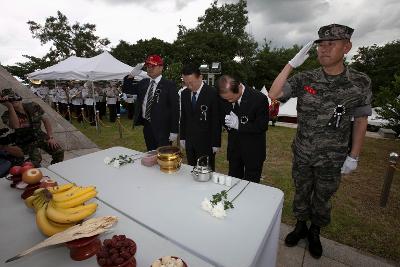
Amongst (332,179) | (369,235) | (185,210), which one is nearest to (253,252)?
(185,210)

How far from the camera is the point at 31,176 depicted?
2150mm

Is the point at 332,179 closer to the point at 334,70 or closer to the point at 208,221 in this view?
the point at 334,70

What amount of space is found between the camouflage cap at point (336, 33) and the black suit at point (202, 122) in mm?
1722

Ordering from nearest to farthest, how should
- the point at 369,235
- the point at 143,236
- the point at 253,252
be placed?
the point at 253,252 → the point at 143,236 → the point at 369,235

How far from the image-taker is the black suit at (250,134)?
3.16 metres

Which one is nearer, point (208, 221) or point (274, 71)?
point (208, 221)

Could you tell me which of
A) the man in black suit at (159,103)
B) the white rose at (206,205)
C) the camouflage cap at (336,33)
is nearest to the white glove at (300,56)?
the camouflage cap at (336,33)

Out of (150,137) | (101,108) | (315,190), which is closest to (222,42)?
(101,108)

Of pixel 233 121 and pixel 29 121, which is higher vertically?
pixel 233 121

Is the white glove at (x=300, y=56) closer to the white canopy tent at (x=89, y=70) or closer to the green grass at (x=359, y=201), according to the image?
the green grass at (x=359, y=201)

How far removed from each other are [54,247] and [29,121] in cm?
385

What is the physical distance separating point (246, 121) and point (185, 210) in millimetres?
1712

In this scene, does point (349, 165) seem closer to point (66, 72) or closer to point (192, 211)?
point (192, 211)

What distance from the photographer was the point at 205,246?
1446mm
